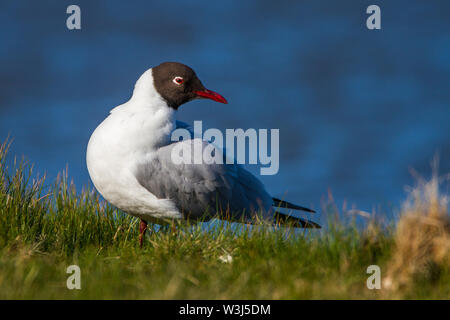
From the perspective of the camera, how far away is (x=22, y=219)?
6328mm

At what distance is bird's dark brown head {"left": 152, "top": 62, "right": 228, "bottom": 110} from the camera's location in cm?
655

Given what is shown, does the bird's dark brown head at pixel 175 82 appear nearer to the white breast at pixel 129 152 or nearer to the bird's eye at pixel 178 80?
the bird's eye at pixel 178 80

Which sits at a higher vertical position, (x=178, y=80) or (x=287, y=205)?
(x=178, y=80)

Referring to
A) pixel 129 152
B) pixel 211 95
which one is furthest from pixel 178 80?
pixel 129 152

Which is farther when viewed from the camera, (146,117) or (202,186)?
(202,186)

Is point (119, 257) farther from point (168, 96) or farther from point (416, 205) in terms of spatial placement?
point (416, 205)

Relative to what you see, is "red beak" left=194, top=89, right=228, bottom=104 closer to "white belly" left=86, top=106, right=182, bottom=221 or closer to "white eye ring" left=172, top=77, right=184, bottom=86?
"white eye ring" left=172, top=77, right=184, bottom=86

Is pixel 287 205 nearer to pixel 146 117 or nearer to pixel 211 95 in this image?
pixel 211 95

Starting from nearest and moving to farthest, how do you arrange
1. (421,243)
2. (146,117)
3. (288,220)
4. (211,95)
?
(421,243)
(146,117)
(288,220)
(211,95)

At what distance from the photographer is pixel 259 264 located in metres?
4.81

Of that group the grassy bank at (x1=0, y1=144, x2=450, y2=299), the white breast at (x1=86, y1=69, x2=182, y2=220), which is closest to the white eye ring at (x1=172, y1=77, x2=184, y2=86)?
the white breast at (x1=86, y1=69, x2=182, y2=220)

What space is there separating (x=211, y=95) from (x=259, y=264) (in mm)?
2836

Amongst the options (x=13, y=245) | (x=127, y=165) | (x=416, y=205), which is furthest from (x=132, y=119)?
(x=416, y=205)

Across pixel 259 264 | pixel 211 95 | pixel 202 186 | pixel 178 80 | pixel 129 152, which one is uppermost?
pixel 178 80
